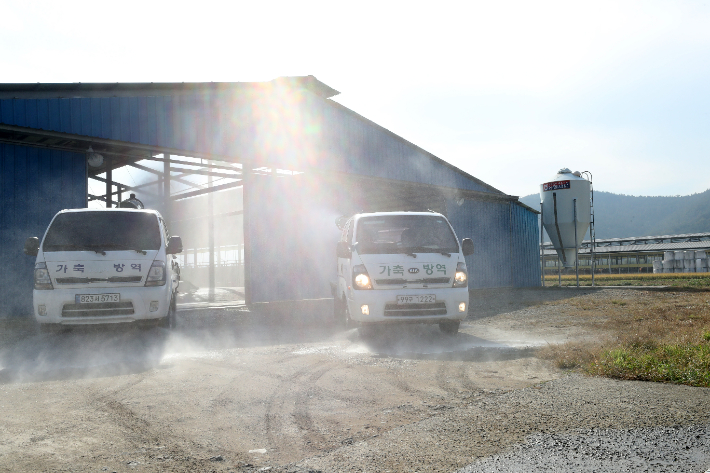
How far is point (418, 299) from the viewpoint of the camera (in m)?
7.60

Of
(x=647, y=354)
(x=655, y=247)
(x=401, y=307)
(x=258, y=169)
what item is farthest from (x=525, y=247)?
(x=655, y=247)

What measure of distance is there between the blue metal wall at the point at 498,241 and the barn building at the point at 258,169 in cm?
6

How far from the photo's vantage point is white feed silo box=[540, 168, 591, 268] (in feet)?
69.7

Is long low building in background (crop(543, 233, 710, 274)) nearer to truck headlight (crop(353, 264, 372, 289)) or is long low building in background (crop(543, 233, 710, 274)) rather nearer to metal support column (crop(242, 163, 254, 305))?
metal support column (crop(242, 163, 254, 305))

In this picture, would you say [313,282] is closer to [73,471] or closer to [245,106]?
[245,106]

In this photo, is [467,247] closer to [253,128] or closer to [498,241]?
[253,128]

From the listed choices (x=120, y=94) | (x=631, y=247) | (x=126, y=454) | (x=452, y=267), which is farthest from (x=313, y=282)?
(x=631, y=247)

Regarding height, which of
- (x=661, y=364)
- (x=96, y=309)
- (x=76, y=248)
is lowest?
(x=661, y=364)

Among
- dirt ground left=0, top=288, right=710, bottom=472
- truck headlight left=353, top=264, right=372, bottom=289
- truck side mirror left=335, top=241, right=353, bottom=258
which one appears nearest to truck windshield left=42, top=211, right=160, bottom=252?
dirt ground left=0, top=288, right=710, bottom=472

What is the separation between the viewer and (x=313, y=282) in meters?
16.1

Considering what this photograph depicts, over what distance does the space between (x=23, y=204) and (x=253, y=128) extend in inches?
232

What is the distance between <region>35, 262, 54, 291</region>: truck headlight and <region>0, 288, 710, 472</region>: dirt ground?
905 millimetres

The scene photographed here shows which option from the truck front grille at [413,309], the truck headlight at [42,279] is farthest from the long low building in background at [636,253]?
the truck headlight at [42,279]

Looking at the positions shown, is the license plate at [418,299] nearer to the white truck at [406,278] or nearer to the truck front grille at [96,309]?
the white truck at [406,278]
